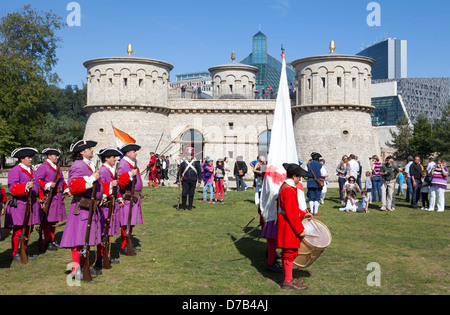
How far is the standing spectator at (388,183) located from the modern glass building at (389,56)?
178 m

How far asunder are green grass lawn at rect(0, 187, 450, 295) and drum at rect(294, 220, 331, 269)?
448mm

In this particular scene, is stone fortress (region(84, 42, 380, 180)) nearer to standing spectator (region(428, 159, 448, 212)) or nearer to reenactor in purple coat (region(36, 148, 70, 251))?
standing spectator (region(428, 159, 448, 212))

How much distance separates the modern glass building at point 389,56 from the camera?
18225 cm

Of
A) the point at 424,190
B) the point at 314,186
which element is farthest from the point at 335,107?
the point at 314,186

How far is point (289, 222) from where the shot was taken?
6906mm

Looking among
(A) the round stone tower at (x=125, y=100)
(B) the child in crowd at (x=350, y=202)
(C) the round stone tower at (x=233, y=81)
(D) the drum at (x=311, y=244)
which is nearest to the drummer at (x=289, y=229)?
(D) the drum at (x=311, y=244)

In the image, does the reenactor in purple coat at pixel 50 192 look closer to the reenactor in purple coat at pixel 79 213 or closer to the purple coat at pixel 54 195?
the purple coat at pixel 54 195

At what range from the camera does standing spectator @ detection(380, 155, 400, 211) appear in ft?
51.5

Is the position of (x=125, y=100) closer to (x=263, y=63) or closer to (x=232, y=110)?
(x=232, y=110)

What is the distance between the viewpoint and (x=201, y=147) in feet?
122

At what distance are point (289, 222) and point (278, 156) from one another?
2087 millimetres
